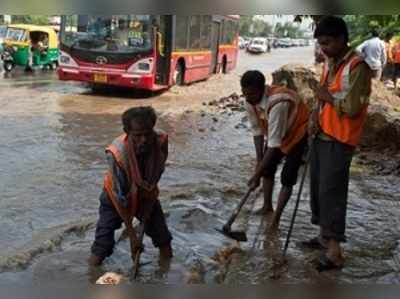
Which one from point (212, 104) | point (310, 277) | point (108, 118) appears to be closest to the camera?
point (310, 277)

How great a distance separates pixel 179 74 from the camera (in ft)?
55.7

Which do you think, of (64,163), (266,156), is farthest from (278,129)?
(64,163)

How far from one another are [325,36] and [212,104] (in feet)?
36.9

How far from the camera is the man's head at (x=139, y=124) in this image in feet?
10.3

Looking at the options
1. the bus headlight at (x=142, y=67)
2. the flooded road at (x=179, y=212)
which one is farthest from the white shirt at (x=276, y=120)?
the bus headlight at (x=142, y=67)

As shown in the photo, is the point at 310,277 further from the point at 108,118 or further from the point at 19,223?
the point at 108,118

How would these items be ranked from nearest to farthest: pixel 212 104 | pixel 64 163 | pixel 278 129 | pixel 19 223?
pixel 278 129 < pixel 19 223 < pixel 64 163 < pixel 212 104

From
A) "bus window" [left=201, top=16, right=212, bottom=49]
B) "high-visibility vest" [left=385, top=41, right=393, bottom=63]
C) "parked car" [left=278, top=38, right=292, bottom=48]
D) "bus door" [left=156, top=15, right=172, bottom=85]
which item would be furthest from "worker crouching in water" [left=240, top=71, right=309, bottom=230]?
"parked car" [left=278, top=38, right=292, bottom=48]

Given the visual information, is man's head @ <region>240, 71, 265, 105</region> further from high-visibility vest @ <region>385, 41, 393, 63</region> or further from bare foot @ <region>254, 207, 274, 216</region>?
Answer: high-visibility vest @ <region>385, 41, 393, 63</region>

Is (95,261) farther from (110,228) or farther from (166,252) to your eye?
(166,252)

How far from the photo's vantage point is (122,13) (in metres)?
1.03

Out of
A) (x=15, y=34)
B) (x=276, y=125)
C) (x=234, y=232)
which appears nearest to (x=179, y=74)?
(x=15, y=34)

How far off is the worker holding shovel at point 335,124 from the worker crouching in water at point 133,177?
97 cm

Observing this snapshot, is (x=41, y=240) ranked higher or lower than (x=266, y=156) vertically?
lower
